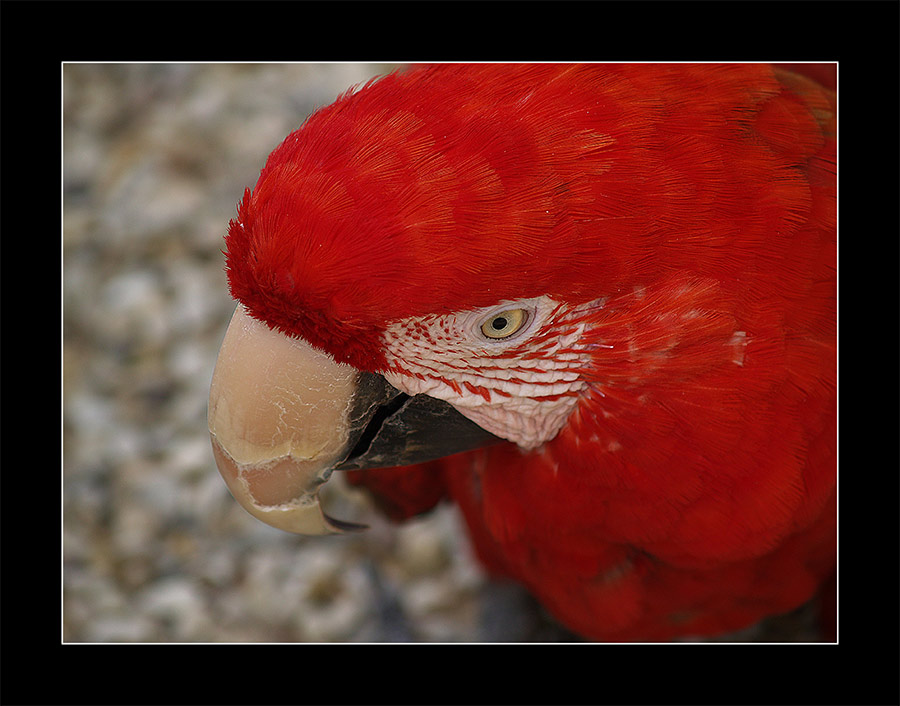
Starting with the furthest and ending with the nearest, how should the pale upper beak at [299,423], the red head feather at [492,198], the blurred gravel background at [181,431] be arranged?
the blurred gravel background at [181,431] < the pale upper beak at [299,423] < the red head feather at [492,198]

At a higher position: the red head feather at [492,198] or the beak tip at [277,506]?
the red head feather at [492,198]

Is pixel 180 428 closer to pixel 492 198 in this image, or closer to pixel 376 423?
pixel 376 423

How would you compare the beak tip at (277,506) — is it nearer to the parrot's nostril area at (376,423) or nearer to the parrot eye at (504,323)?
the parrot's nostril area at (376,423)

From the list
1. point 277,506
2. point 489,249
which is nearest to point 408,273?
point 489,249

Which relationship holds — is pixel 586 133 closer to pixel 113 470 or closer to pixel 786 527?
pixel 786 527

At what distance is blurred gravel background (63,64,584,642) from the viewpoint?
4.49ft

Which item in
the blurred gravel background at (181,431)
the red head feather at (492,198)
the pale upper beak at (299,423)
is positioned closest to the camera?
the red head feather at (492,198)

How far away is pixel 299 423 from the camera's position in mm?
782

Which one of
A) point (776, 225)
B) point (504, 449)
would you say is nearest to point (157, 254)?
point (504, 449)

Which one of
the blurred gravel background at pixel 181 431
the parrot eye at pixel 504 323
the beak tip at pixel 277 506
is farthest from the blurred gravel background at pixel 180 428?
the parrot eye at pixel 504 323

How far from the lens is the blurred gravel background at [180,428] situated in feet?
4.49

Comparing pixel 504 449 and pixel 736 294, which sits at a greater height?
pixel 736 294

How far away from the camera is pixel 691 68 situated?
0.79m

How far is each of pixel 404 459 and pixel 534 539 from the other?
7.9 inches
